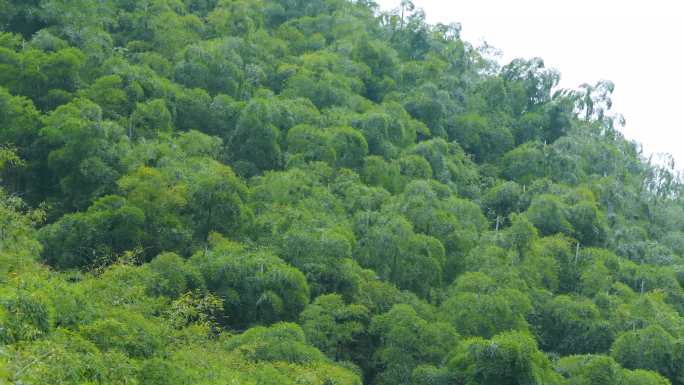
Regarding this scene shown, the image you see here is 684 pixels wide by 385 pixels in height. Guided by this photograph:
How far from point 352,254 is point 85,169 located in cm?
765

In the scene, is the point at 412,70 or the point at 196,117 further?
the point at 412,70

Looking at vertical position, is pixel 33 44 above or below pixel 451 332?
above

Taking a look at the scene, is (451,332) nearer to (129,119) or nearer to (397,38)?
(129,119)

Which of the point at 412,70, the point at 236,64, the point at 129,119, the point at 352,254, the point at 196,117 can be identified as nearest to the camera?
the point at 352,254

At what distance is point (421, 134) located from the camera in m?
37.2

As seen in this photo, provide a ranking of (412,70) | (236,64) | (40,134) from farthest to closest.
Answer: (412,70) < (236,64) < (40,134)

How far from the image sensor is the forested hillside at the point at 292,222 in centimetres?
1794

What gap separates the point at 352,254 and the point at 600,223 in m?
11.4

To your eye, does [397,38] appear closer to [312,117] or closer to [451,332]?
[312,117]

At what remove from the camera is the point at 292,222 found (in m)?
25.0

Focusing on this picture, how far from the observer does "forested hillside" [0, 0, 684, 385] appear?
17938mm

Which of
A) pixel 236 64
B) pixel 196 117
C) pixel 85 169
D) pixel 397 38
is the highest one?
pixel 397 38

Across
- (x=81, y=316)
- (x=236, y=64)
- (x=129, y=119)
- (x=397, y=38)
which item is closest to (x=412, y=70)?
(x=397, y=38)

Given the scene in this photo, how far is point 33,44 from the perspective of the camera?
28.5 meters
